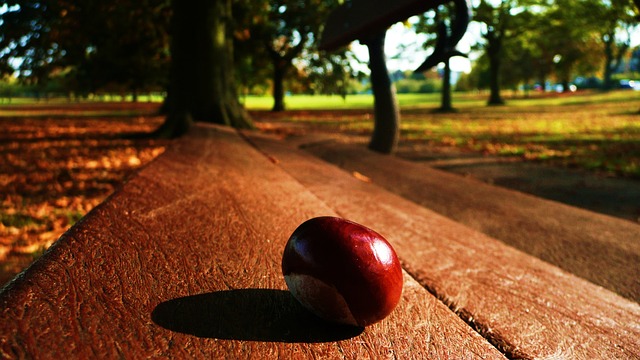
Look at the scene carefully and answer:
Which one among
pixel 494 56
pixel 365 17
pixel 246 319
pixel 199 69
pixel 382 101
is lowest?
pixel 246 319

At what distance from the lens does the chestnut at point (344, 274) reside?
33.2 inches

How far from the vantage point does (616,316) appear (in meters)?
1.34

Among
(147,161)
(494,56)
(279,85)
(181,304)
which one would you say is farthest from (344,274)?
(494,56)

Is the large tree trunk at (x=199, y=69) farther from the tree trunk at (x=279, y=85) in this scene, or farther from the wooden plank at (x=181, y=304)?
the tree trunk at (x=279, y=85)

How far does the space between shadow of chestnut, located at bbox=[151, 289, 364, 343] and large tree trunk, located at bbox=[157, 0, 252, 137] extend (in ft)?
24.3

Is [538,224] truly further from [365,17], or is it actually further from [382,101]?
[382,101]

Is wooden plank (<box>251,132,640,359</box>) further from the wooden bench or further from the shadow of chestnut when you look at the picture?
the shadow of chestnut

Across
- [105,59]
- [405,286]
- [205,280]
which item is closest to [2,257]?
[205,280]

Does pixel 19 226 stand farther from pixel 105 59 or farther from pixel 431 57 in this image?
pixel 105 59

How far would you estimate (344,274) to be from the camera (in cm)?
86

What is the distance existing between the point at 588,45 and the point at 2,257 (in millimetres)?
58421

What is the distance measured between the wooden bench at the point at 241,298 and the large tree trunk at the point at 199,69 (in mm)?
6654

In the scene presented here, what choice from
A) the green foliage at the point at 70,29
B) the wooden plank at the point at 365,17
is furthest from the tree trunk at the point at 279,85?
the wooden plank at the point at 365,17

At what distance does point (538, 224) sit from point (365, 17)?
168 cm
